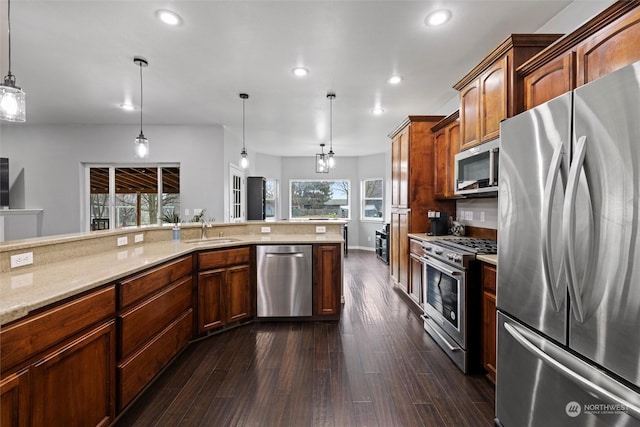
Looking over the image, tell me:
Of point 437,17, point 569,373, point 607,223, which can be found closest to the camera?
point 607,223

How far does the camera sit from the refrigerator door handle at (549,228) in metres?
1.17

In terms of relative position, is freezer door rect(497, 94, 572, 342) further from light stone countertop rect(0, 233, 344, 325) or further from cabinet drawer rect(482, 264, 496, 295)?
light stone countertop rect(0, 233, 344, 325)

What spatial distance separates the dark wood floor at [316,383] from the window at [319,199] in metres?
5.69

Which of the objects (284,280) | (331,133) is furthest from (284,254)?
(331,133)

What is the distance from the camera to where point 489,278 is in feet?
6.75

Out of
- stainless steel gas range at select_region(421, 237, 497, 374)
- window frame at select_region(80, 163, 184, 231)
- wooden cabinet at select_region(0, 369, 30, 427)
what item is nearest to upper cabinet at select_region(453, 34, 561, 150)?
stainless steel gas range at select_region(421, 237, 497, 374)

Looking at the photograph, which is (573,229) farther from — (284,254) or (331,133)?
(331,133)

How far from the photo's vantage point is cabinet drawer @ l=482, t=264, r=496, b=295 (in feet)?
6.56

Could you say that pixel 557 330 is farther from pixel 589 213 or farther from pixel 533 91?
pixel 533 91

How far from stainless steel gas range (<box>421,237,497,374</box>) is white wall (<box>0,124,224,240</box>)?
13.5 ft

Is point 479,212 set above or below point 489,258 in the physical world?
above

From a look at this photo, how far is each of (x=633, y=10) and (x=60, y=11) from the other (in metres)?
3.69

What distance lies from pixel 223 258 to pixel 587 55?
3133mm

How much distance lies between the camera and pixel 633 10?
1.31 m
